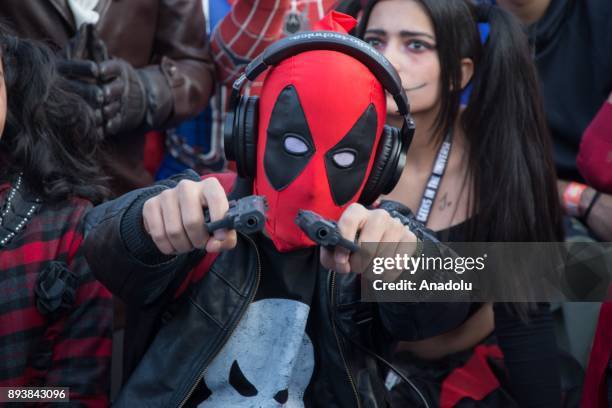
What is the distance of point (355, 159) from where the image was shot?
5.45ft

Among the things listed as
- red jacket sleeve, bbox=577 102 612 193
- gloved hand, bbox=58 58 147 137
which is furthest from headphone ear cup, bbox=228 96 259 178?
red jacket sleeve, bbox=577 102 612 193

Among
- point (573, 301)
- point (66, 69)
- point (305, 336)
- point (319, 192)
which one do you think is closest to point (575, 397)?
point (573, 301)

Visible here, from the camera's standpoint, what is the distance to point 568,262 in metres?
2.49

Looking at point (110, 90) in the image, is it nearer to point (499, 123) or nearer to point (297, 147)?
point (297, 147)

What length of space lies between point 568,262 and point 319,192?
1123 millimetres

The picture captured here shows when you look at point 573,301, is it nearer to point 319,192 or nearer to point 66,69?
point 319,192

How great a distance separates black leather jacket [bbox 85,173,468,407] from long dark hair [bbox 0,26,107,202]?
0.32 meters

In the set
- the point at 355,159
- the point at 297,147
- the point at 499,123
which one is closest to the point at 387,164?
the point at 355,159

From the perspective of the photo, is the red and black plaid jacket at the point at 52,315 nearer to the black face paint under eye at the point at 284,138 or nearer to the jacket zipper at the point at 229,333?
the jacket zipper at the point at 229,333

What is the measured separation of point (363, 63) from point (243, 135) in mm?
252

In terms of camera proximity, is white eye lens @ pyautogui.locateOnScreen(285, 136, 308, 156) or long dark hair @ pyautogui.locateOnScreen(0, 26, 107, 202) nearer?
white eye lens @ pyautogui.locateOnScreen(285, 136, 308, 156)

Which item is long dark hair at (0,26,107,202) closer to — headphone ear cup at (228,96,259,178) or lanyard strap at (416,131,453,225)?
headphone ear cup at (228,96,259,178)

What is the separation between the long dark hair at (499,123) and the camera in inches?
94.8

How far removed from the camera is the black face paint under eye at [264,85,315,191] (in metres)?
1.63
